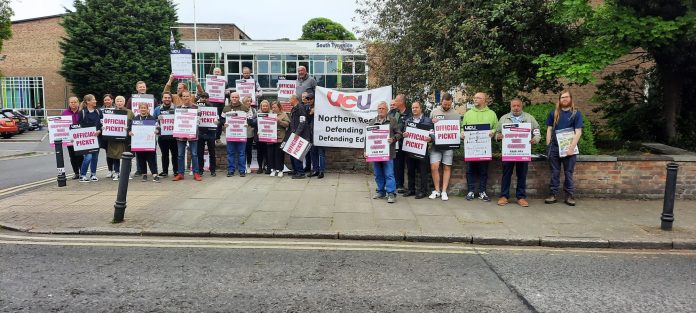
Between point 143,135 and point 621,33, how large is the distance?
9851mm

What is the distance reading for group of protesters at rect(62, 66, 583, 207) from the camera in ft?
27.1

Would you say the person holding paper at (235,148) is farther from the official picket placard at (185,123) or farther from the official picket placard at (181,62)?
the official picket placard at (181,62)

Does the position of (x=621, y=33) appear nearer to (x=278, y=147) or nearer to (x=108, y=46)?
(x=278, y=147)

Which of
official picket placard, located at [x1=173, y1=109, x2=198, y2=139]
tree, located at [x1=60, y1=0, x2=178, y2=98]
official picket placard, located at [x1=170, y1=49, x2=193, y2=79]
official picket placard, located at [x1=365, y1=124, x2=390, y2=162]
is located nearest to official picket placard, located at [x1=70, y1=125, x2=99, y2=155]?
official picket placard, located at [x1=173, y1=109, x2=198, y2=139]

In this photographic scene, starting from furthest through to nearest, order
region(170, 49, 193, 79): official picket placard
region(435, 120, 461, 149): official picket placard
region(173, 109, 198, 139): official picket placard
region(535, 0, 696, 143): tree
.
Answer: region(170, 49, 193, 79): official picket placard < region(173, 109, 198, 139): official picket placard < region(535, 0, 696, 143): tree < region(435, 120, 461, 149): official picket placard

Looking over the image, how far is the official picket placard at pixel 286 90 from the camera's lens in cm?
1177

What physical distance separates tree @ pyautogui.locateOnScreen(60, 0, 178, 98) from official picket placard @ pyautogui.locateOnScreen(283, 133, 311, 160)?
2845cm

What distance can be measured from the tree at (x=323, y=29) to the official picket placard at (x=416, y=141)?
70.0m

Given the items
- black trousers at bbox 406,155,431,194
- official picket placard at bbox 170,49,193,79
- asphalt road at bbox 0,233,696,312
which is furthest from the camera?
official picket placard at bbox 170,49,193,79

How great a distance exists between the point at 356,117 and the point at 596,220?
5.45 metres

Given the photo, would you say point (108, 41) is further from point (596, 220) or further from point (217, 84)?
point (596, 220)

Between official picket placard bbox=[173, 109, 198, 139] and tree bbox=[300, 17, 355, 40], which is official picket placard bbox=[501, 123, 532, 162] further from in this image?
tree bbox=[300, 17, 355, 40]

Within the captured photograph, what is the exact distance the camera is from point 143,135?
32.9ft

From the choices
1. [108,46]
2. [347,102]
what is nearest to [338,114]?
[347,102]
